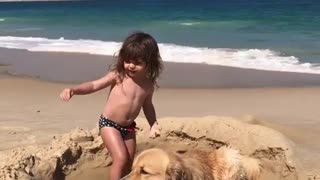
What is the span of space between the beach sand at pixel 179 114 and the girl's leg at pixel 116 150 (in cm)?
69

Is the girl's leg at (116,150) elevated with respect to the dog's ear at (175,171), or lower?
lower

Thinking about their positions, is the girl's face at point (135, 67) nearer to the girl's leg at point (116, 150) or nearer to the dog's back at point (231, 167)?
the girl's leg at point (116, 150)

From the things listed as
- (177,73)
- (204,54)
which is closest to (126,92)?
(177,73)

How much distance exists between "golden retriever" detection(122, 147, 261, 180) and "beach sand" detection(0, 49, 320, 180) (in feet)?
4.31

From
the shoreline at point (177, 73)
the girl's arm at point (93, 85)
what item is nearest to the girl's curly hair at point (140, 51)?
the girl's arm at point (93, 85)

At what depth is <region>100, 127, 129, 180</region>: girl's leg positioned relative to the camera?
5113mm

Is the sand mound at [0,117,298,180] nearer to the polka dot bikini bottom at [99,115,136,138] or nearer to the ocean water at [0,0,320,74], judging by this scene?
the polka dot bikini bottom at [99,115,136,138]

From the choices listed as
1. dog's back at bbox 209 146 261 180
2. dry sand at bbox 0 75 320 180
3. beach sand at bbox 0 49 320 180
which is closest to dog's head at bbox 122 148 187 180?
dog's back at bbox 209 146 261 180

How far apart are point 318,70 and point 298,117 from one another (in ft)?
15.2

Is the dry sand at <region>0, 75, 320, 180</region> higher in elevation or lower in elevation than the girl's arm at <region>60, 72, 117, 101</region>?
lower

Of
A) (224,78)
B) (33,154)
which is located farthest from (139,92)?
(224,78)

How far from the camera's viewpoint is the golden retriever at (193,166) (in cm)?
396

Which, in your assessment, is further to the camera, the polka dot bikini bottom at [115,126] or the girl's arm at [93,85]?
the polka dot bikini bottom at [115,126]

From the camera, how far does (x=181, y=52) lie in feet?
53.1
